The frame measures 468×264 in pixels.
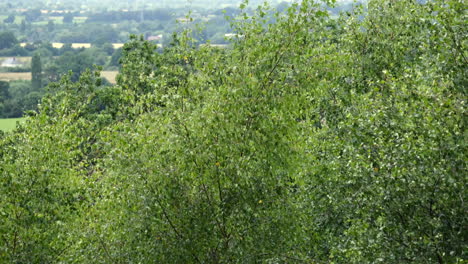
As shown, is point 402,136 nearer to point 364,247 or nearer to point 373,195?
point 373,195

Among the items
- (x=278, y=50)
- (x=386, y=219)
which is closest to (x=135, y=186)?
(x=278, y=50)

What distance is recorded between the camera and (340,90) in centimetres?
2734

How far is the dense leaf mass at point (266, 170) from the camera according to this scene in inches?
578

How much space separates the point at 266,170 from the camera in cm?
1931

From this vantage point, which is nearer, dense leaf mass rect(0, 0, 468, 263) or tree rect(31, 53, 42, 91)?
dense leaf mass rect(0, 0, 468, 263)

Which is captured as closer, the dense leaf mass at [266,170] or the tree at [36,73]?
the dense leaf mass at [266,170]

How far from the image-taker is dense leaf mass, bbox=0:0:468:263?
1469 cm

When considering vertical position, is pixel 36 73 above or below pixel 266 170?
below

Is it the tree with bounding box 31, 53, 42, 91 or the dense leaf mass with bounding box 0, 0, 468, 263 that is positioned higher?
the dense leaf mass with bounding box 0, 0, 468, 263

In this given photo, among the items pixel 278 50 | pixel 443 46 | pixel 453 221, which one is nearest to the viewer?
pixel 453 221

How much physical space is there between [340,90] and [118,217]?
11878 millimetres

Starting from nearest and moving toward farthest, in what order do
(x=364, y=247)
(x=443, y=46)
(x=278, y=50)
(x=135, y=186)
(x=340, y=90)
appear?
(x=364, y=247), (x=443, y=46), (x=135, y=186), (x=278, y=50), (x=340, y=90)

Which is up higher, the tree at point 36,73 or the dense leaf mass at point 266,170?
the dense leaf mass at point 266,170

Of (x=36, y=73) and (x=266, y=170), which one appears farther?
(x=36, y=73)
